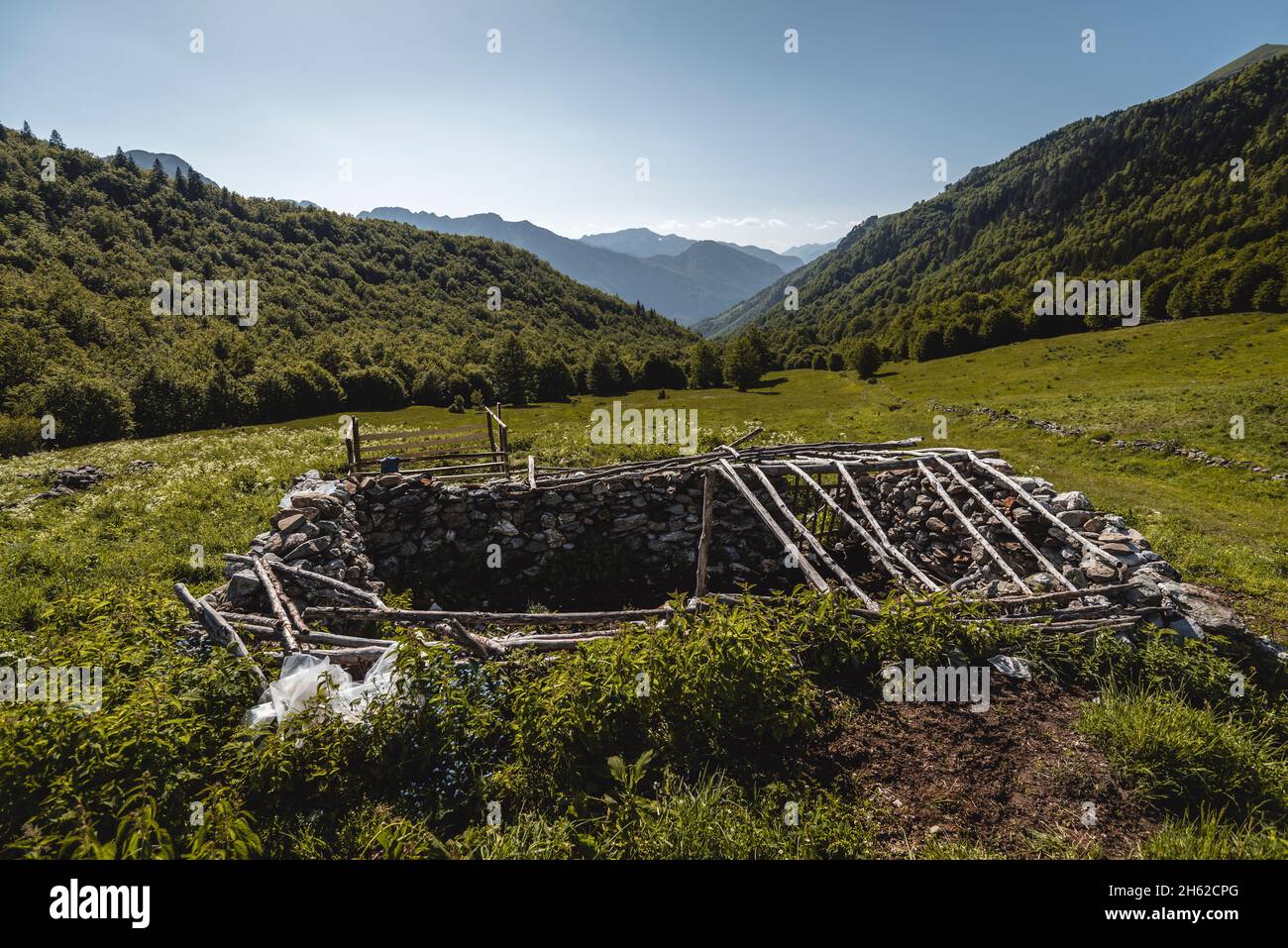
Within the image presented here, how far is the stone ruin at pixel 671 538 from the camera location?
29.0 ft

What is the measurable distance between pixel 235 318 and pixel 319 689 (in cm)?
14252

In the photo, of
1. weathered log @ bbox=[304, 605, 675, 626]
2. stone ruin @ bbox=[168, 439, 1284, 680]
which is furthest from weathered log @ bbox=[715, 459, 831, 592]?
weathered log @ bbox=[304, 605, 675, 626]

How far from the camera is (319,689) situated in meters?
4.55

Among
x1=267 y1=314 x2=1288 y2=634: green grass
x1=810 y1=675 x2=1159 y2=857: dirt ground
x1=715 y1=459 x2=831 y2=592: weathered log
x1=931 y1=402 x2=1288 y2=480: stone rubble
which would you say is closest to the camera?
x1=810 y1=675 x2=1159 y2=857: dirt ground

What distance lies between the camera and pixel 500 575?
13.1m

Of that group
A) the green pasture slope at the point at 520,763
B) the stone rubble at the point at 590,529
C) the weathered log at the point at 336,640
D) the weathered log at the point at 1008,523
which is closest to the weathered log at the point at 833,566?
the green pasture slope at the point at 520,763

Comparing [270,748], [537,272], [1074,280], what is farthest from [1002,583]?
[537,272]

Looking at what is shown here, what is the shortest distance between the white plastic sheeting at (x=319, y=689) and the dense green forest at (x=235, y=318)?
3717 centimetres

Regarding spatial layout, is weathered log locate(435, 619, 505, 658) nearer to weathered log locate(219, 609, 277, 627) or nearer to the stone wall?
weathered log locate(219, 609, 277, 627)

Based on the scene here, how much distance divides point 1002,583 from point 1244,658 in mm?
3080

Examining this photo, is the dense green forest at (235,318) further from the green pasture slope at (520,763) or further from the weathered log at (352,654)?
the green pasture slope at (520,763)

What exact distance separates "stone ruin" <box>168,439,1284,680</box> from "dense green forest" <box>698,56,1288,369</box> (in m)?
76.5

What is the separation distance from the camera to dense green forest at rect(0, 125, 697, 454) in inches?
2055
